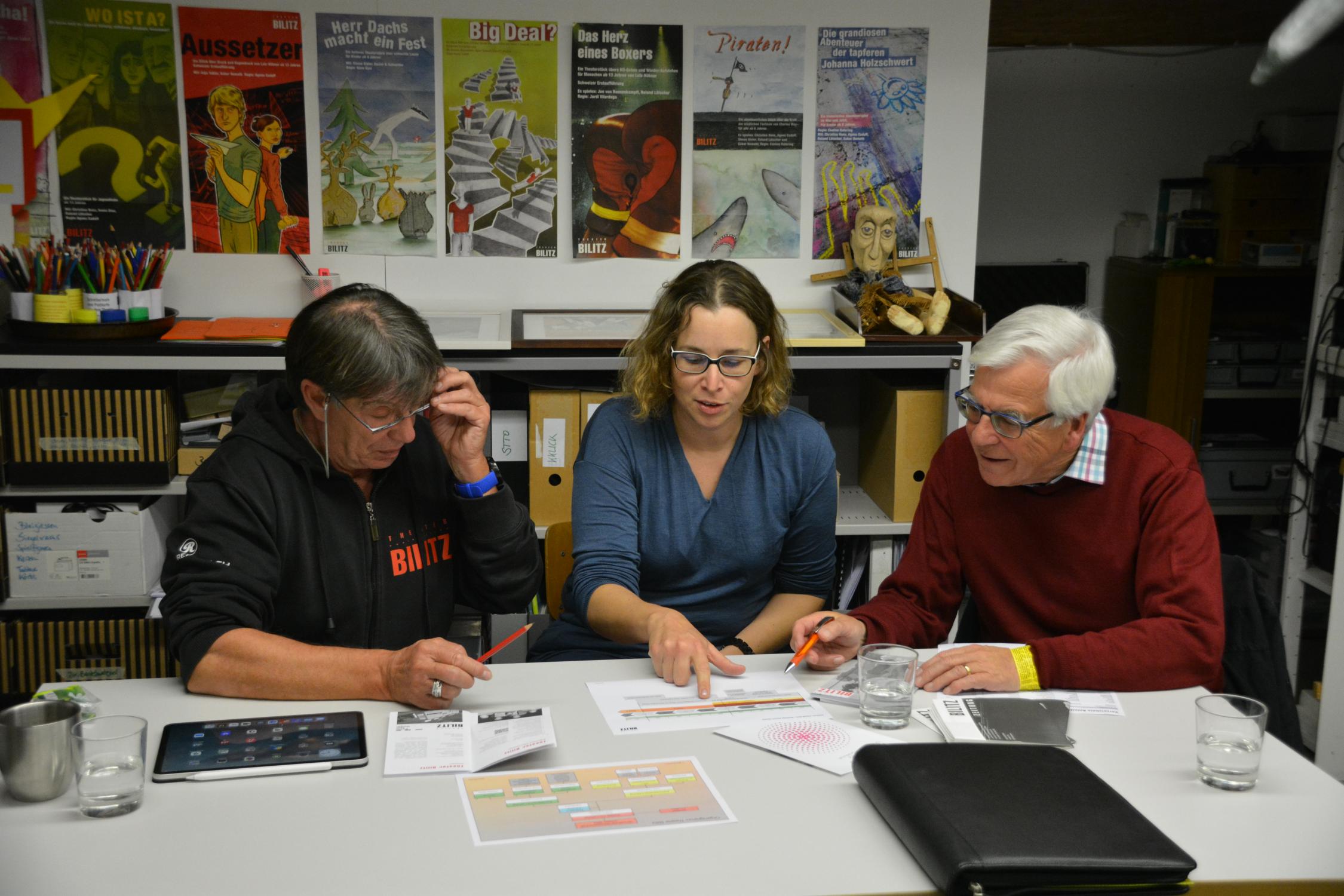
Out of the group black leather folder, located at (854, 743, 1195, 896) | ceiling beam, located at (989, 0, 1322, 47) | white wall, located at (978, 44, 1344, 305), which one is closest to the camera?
black leather folder, located at (854, 743, 1195, 896)

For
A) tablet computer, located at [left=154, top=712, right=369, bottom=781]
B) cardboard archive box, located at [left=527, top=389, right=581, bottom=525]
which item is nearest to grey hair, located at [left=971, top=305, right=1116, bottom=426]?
tablet computer, located at [left=154, top=712, right=369, bottom=781]

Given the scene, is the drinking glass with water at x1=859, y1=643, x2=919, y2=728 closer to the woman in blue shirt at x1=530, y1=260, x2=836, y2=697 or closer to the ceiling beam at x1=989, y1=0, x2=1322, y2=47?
the woman in blue shirt at x1=530, y1=260, x2=836, y2=697

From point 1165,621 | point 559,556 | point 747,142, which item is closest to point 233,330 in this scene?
point 559,556

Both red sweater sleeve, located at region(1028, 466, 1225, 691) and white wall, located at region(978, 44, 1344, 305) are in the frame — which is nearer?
red sweater sleeve, located at region(1028, 466, 1225, 691)

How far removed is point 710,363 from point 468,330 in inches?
37.3

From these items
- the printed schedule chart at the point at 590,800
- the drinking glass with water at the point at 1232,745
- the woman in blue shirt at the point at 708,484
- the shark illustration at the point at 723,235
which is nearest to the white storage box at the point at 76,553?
the woman in blue shirt at the point at 708,484

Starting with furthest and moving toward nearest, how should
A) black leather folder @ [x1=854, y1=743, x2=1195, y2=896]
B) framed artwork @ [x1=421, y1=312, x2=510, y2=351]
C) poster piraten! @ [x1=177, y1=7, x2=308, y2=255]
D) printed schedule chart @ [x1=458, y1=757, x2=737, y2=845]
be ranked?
poster piraten! @ [x1=177, y1=7, x2=308, y2=255], framed artwork @ [x1=421, y1=312, x2=510, y2=351], printed schedule chart @ [x1=458, y1=757, x2=737, y2=845], black leather folder @ [x1=854, y1=743, x2=1195, y2=896]

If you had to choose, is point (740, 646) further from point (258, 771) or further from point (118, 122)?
point (118, 122)

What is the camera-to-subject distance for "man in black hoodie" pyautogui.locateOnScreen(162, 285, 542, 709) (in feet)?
5.06

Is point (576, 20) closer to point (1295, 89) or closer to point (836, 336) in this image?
point (836, 336)

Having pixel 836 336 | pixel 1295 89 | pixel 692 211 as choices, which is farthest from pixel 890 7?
pixel 1295 89

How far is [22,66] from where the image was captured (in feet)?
9.39

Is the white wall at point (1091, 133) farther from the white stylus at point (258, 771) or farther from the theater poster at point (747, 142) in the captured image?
the white stylus at point (258, 771)

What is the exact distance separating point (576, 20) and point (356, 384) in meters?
1.68
